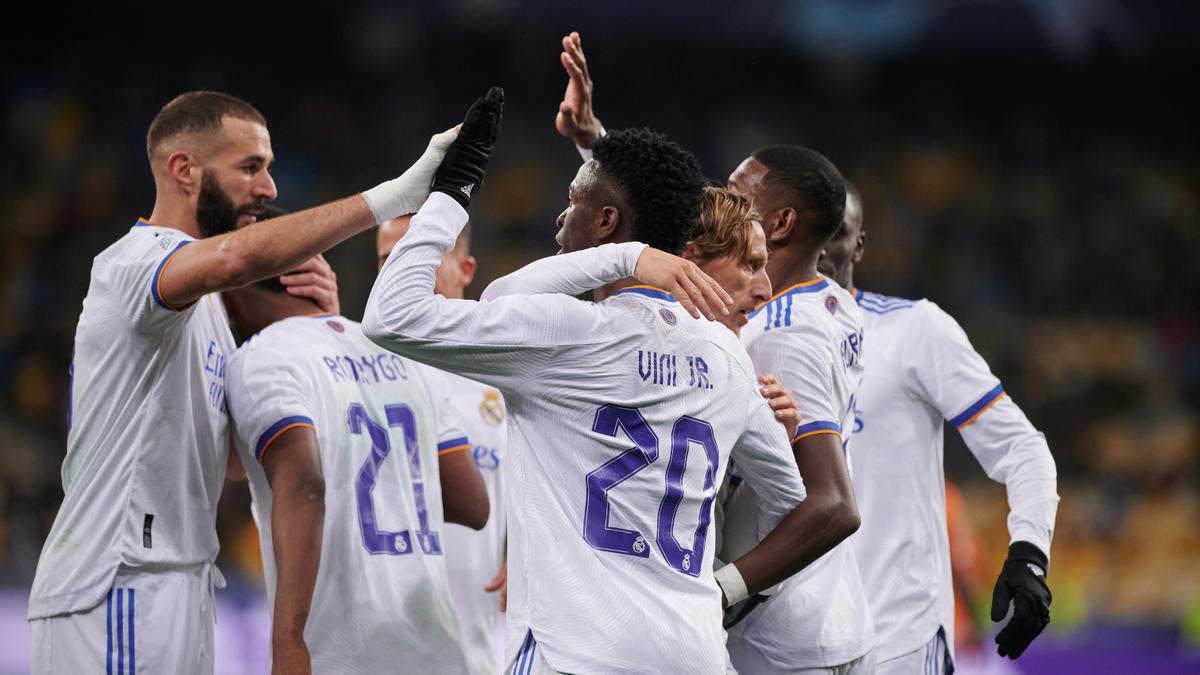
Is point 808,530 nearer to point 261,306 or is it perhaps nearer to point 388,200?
point 388,200

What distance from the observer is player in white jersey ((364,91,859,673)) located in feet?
10.9

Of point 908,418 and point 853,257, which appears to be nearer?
point 908,418

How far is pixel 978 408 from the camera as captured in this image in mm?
5008

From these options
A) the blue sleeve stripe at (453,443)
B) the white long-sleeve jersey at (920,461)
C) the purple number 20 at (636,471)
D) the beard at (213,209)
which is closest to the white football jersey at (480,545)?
the blue sleeve stripe at (453,443)

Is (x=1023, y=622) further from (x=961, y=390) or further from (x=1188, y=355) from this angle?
(x=1188, y=355)

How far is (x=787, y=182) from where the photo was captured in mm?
4535

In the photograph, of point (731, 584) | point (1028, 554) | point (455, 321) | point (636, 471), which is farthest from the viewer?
point (1028, 554)

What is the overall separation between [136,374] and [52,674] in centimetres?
99

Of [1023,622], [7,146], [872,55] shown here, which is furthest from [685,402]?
[872,55]

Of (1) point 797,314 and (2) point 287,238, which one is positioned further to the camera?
(1) point 797,314

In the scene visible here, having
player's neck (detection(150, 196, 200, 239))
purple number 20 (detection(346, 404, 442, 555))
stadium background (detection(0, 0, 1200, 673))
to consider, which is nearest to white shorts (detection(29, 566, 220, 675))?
purple number 20 (detection(346, 404, 442, 555))

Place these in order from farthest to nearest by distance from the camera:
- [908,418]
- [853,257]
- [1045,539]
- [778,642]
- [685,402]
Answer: [853,257] < [908,418] < [1045,539] < [778,642] < [685,402]

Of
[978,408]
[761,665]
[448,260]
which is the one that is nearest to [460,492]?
[448,260]

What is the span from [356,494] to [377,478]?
100mm
